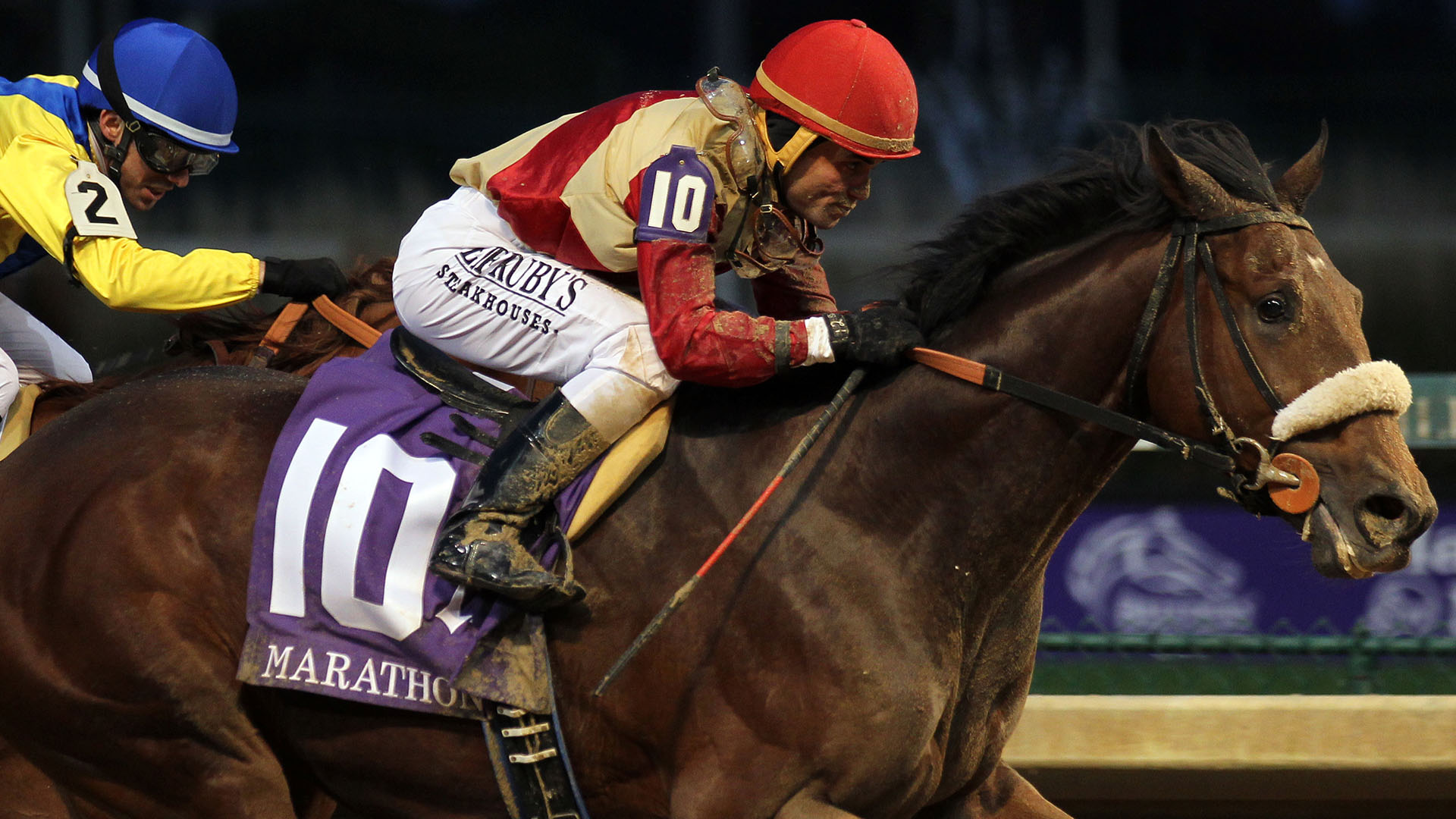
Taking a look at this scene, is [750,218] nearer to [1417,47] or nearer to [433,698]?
[433,698]

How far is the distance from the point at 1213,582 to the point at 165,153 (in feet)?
11.4

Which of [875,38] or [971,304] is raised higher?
[875,38]

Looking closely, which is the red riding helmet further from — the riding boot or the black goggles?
the black goggles

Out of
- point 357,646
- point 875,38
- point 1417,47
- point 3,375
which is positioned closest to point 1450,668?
point 1417,47

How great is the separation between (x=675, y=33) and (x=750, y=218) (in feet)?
10.8

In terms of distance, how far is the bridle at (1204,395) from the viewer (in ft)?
7.48

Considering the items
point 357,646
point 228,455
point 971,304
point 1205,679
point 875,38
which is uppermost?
point 875,38

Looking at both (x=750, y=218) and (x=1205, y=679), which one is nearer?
(x=750, y=218)

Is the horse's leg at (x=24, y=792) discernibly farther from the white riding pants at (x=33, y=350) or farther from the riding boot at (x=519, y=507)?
the riding boot at (x=519, y=507)

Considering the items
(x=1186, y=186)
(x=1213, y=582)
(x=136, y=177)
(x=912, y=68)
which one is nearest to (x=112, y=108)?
(x=136, y=177)

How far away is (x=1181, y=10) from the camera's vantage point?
18.7ft

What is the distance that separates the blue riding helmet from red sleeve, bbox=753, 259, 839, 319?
1.21 metres

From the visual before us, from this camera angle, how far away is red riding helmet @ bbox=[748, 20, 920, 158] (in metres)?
2.60

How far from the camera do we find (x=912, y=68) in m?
5.72
